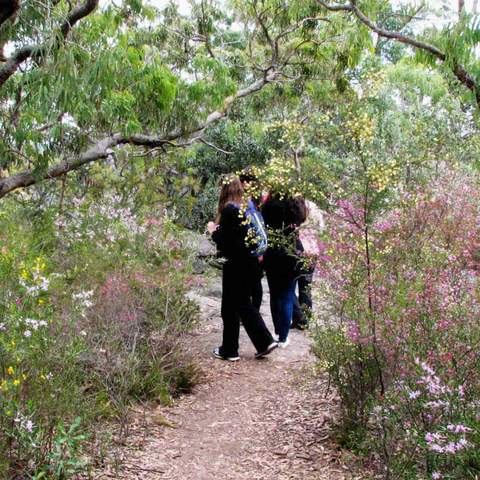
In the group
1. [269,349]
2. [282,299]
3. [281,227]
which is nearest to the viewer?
[281,227]

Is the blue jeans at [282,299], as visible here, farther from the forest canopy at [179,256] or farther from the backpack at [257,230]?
the forest canopy at [179,256]

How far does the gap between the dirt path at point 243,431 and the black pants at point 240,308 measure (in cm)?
22

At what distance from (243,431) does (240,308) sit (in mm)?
1640

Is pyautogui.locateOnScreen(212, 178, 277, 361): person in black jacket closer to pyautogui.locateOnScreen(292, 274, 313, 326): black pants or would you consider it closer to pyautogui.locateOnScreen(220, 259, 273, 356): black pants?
pyautogui.locateOnScreen(220, 259, 273, 356): black pants

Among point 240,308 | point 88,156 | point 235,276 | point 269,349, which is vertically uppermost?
point 88,156

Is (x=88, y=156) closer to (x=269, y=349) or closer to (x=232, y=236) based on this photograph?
(x=232, y=236)

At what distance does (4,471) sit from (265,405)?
2.53 m

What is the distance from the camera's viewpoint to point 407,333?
3.29m

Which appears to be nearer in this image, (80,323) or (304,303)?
(80,323)

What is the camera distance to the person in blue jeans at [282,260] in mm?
6004

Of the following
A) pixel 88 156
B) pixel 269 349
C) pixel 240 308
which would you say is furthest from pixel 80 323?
pixel 269 349

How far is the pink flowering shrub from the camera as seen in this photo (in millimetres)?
2670

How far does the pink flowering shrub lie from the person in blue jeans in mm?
1308

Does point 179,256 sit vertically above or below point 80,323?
above
